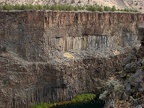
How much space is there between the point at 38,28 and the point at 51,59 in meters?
3.24

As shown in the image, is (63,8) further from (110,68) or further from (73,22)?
(110,68)

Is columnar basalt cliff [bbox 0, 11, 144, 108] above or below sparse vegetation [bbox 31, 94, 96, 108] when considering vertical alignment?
above

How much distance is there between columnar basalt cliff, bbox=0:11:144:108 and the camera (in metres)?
34.2

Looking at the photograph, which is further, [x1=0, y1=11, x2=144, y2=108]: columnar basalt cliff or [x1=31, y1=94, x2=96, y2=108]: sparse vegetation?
[x1=31, y1=94, x2=96, y2=108]: sparse vegetation

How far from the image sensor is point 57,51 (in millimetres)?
36594

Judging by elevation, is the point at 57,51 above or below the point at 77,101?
above

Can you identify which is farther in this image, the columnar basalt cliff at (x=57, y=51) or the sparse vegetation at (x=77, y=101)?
the sparse vegetation at (x=77, y=101)

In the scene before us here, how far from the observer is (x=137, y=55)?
48.9ft

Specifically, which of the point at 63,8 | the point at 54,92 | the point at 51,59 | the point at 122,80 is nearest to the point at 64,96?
the point at 54,92

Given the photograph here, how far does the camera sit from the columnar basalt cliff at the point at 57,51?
112ft

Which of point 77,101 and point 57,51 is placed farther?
point 57,51

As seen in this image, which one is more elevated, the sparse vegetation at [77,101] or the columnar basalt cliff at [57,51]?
the columnar basalt cliff at [57,51]

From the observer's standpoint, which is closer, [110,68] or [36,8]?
[36,8]

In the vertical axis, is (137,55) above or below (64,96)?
above
